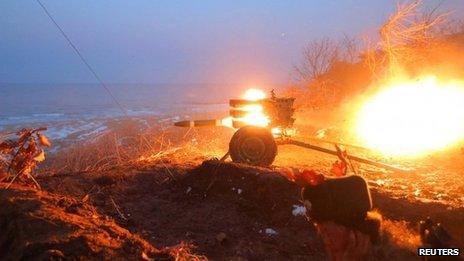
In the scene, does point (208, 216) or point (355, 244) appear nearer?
point (355, 244)

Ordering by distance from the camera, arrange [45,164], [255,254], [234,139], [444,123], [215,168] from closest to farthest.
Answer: [255,254]
[215,168]
[234,139]
[444,123]
[45,164]

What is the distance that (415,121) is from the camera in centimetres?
1770

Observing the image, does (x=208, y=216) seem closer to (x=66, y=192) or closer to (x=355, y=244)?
(x=66, y=192)

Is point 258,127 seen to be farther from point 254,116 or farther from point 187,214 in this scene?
point 187,214

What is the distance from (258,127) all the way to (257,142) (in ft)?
1.20

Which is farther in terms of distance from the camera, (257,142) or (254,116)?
(254,116)

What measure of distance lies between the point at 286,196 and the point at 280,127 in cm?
328

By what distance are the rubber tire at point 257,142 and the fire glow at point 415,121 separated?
5.86 m

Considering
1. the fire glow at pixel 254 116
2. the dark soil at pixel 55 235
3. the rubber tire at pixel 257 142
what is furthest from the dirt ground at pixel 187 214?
the fire glow at pixel 254 116

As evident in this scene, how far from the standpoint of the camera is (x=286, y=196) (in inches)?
329

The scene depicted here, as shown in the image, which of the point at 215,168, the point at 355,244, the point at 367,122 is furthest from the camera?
the point at 367,122

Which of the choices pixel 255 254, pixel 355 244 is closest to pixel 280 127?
pixel 255 254

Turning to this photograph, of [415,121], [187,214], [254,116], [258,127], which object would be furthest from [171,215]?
[415,121]

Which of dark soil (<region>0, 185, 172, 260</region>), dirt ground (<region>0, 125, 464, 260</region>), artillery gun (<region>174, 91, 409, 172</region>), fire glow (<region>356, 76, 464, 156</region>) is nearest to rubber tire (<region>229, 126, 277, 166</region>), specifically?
artillery gun (<region>174, 91, 409, 172</region>)
